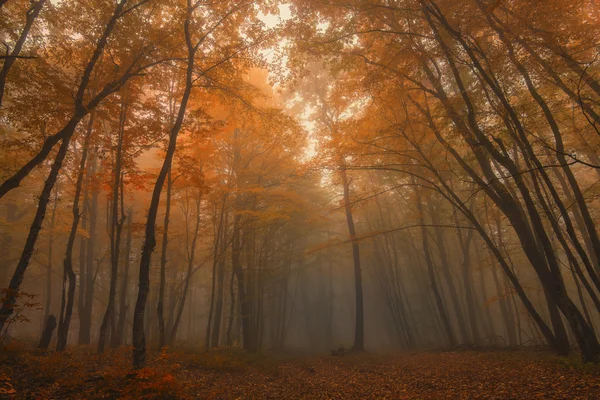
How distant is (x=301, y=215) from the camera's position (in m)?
18.3

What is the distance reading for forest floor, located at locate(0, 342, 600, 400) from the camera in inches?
203

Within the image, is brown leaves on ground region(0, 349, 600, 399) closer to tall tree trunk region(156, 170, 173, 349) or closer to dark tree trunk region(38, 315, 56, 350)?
tall tree trunk region(156, 170, 173, 349)

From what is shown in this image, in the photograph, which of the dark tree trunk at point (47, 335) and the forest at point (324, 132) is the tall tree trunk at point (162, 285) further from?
the dark tree trunk at point (47, 335)

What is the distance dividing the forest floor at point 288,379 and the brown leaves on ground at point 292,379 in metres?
0.01

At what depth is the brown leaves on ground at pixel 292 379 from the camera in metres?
5.16

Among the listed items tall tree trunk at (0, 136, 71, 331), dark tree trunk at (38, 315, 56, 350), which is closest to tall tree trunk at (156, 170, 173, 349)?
dark tree trunk at (38, 315, 56, 350)

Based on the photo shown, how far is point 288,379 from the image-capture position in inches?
340

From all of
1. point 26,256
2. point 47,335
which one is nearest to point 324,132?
point 26,256

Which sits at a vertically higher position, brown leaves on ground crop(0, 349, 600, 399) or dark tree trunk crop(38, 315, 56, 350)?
dark tree trunk crop(38, 315, 56, 350)

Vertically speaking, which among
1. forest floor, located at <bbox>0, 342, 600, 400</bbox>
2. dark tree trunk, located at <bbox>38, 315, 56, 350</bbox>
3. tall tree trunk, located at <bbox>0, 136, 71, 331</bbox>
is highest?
tall tree trunk, located at <bbox>0, 136, 71, 331</bbox>

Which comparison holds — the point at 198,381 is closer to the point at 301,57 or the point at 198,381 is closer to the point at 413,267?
the point at 301,57

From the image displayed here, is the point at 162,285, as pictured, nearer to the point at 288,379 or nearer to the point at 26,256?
the point at 26,256

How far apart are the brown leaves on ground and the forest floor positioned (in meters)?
0.01

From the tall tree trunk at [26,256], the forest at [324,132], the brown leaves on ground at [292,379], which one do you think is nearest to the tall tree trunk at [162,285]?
the forest at [324,132]
